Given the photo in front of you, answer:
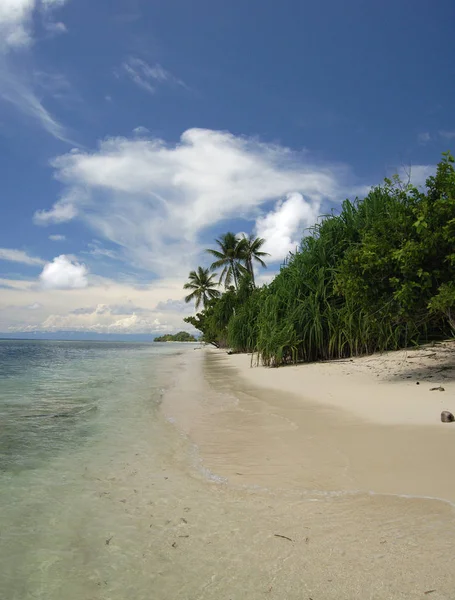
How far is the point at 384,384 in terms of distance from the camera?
696 centimetres

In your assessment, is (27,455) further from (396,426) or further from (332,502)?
(396,426)

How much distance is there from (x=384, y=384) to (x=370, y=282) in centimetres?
192

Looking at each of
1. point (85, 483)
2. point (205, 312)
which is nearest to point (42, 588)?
point (85, 483)

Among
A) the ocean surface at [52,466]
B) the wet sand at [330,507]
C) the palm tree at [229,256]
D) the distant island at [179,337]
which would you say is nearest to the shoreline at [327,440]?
the wet sand at [330,507]

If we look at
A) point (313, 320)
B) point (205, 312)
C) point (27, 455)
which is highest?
point (205, 312)

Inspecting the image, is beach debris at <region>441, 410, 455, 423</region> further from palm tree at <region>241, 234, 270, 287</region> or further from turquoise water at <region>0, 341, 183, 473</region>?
palm tree at <region>241, 234, 270, 287</region>

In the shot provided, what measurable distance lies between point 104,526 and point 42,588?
58 cm

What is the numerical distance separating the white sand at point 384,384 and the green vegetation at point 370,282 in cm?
69

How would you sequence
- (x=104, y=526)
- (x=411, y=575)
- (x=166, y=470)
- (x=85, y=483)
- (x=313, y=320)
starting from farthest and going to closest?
(x=313, y=320), (x=166, y=470), (x=85, y=483), (x=104, y=526), (x=411, y=575)

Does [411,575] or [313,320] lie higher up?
[313,320]

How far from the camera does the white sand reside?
16.2 feet

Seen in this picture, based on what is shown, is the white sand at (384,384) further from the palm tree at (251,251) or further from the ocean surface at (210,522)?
the palm tree at (251,251)

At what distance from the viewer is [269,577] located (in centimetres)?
171

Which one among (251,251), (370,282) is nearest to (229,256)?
(251,251)
